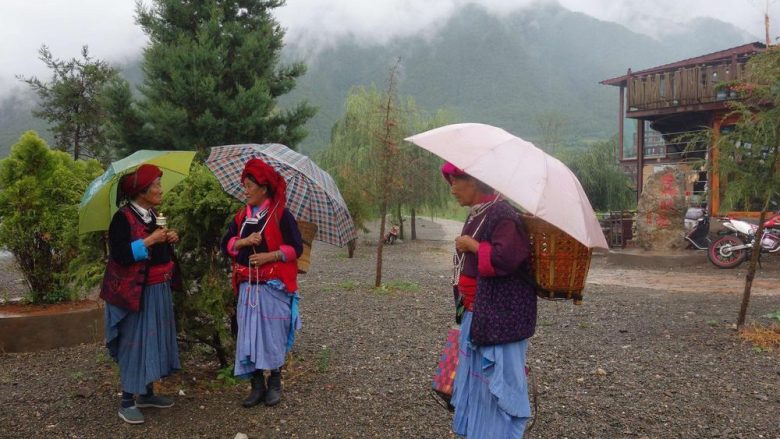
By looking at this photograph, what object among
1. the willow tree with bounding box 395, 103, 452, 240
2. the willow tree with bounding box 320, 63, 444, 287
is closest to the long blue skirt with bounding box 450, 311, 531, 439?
the willow tree with bounding box 320, 63, 444, 287

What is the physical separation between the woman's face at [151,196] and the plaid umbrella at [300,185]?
46 centimetres

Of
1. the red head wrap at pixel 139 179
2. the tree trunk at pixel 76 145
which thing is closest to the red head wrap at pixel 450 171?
the red head wrap at pixel 139 179

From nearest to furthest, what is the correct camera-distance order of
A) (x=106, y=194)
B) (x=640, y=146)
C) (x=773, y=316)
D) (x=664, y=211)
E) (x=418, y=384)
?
1. (x=106, y=194)
2. (x=418, y=384)
3. (x=773, y=316)
4. (x=664, y=211)
5. (x=640, y=146)

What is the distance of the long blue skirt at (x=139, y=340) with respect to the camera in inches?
143

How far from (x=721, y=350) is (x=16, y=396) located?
5443mm

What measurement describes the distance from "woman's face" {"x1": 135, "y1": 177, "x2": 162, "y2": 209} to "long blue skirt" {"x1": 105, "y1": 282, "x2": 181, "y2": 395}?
50 centimetres

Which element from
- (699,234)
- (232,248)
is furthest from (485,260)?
(699,234)

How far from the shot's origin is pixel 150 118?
580 inches

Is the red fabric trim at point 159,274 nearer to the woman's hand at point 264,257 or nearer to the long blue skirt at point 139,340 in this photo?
the long blue skirt at point 139,340

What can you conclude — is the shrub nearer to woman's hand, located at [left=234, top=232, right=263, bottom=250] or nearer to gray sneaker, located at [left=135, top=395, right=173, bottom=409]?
gray sneaker, located at [left=135, top=395, right=173, bottom=409]

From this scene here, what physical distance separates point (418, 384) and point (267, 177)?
1.85 m

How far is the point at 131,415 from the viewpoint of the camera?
11.9 feet

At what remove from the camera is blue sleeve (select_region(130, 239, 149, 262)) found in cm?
349

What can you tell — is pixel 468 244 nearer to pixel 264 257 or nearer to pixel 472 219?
pixel 472 219
